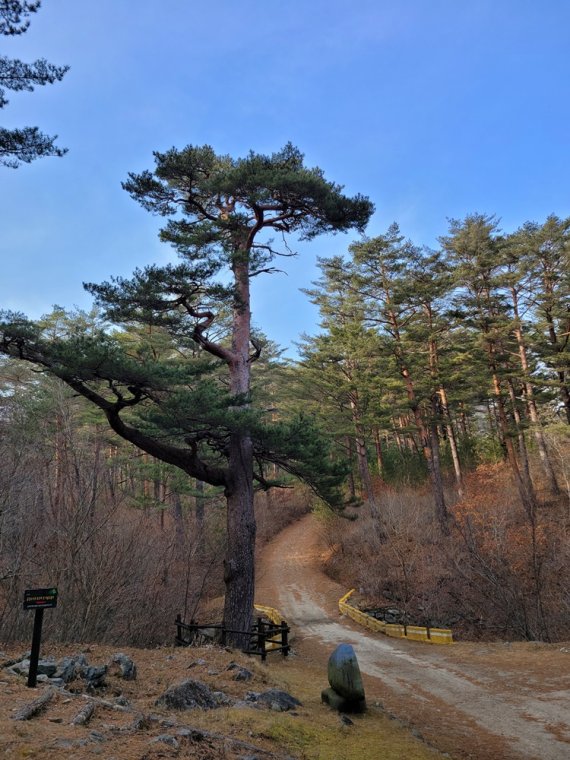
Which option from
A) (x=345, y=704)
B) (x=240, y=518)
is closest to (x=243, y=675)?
(x=345, y=704)

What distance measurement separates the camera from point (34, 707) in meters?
4.41

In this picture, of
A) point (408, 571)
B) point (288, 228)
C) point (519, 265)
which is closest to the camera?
point (288, 228)

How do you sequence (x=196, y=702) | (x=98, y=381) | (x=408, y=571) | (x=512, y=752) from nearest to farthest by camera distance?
(x=196, y=702)
(x=512, y=752)
(x=98, y=381)
(x=408, y=571)

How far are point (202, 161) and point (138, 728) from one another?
10.8 metres

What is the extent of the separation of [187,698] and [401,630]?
11336mm

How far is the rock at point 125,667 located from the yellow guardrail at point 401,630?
10.1 meters

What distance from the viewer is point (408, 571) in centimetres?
1764

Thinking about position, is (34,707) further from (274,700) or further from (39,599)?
(274,700)

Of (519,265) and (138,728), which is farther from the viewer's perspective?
(519,265)

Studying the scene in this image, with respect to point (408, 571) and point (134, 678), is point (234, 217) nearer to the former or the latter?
point (134, 678)

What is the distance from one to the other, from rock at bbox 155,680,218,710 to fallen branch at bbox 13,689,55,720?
1.23 metres

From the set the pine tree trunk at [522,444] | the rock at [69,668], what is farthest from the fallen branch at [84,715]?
the pine tree trunk at [522,444]

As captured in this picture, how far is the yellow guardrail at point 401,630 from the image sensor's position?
13.6 m

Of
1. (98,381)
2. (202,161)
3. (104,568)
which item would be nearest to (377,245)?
(202,161)
